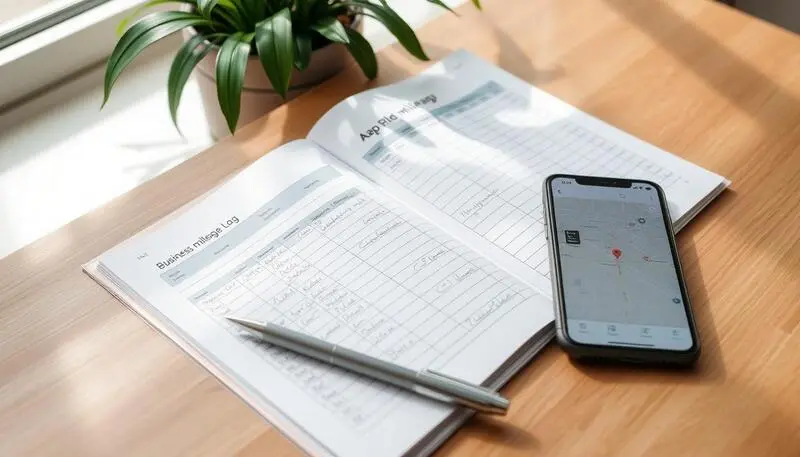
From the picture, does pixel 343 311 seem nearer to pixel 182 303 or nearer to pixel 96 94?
pixel 182 303

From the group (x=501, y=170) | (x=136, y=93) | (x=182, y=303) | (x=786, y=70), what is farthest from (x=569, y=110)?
(x=136, y=93)

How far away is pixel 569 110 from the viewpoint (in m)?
0.82

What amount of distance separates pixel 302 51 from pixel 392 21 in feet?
0.30

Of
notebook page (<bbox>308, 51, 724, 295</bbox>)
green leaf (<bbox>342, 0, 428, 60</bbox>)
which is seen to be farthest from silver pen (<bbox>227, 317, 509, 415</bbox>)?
green leaf (<bbox>342, 0, 428, 60</bbox>)

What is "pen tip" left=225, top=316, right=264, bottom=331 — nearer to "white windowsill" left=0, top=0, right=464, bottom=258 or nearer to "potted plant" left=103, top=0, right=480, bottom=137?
"potted plant" left=103, top=0, right=480, bottom=137

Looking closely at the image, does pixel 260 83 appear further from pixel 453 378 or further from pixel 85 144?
pixel 453 378

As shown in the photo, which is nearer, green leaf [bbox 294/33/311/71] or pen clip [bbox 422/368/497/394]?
pen clip [bbox 422/368/497/394]

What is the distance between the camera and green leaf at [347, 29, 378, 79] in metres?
0.83

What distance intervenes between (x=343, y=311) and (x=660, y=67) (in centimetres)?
43

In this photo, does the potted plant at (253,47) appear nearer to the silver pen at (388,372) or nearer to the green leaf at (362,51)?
the green leaf at (362,51)

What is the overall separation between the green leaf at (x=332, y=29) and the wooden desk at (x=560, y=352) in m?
0.07

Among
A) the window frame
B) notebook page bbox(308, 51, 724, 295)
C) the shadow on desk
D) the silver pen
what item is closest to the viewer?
the silver pen

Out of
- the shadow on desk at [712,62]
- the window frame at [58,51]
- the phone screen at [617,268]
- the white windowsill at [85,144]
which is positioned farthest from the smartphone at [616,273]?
the window frame at [58,51]

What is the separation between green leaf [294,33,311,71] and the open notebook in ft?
0.17
